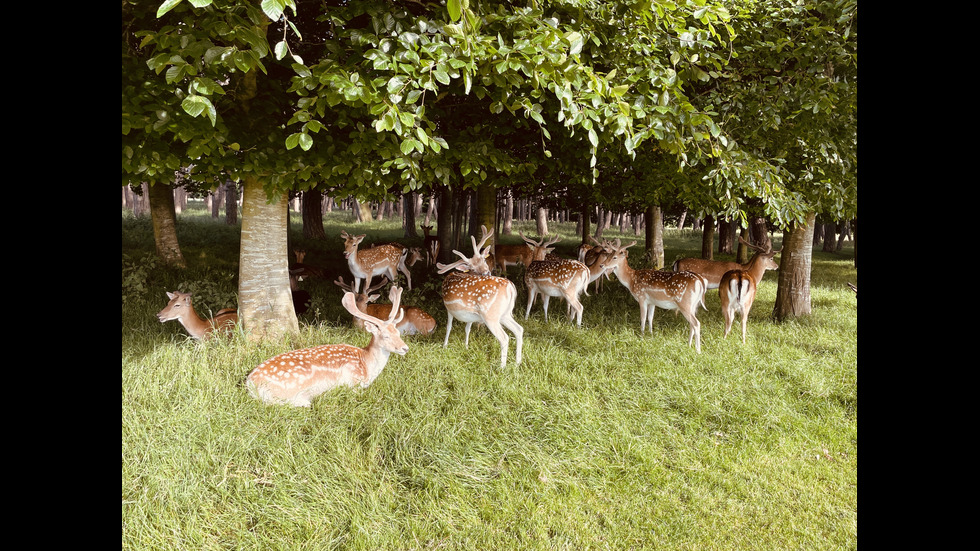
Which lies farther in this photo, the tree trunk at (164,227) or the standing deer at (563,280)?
the tree trunk at (164,227)

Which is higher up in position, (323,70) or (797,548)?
(323,70)

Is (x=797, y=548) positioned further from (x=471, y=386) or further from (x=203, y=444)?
(x=203, y=444)

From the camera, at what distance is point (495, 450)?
3.89m

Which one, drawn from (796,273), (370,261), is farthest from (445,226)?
(796,273)

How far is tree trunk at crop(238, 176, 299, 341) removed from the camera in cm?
561

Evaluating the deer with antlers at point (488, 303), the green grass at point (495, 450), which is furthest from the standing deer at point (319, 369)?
the deer with antlers at point (488, 303)

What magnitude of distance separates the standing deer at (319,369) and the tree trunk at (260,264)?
1.43 m

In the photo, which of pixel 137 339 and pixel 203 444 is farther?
pixel 137 339

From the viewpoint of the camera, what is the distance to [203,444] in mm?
3617

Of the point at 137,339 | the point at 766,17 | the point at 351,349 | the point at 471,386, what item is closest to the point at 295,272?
the point at 137,339

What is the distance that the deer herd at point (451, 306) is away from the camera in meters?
4.30

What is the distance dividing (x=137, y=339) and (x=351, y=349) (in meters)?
2.67

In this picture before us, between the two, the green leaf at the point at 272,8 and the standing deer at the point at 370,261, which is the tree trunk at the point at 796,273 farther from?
the green leaf at the point at 272,8

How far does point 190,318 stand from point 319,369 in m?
2.33
